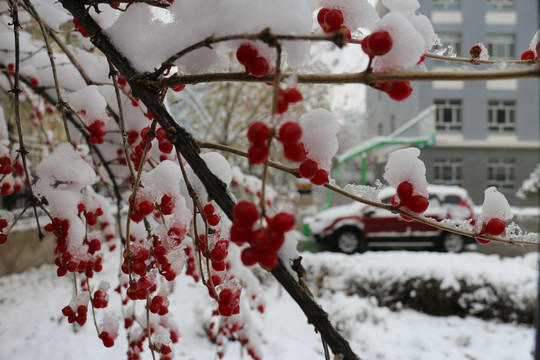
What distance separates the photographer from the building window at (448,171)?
1630 cm

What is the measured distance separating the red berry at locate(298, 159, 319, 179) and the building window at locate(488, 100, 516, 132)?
60.5 feet

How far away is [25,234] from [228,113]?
3.46 metres

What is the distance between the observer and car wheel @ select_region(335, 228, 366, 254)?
840 centimetres

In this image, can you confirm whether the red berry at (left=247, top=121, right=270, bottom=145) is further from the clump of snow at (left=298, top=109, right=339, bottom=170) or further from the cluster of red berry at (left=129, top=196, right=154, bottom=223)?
the cluster of red berry at (left=129, top=196, right=154, bottom=223)

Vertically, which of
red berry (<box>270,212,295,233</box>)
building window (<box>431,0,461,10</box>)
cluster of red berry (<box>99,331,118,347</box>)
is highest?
building window (<box>431,0,461,10</box>)

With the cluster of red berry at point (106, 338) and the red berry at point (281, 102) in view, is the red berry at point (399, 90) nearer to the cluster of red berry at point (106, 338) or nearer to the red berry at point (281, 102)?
the red berry at point (281, 102)

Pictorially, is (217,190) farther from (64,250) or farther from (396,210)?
(64,250)

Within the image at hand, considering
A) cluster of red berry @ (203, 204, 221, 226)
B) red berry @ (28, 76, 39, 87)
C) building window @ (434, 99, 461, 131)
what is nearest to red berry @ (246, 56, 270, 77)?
cluster of red berry @ (203, 204, 221, 226)

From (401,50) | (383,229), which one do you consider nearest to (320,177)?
(401,50)

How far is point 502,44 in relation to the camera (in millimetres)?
16172

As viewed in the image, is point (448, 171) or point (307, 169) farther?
point (448, 171)

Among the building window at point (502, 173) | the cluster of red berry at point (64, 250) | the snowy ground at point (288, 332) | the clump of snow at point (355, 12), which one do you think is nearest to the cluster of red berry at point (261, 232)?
the clump of snow at point (355, 12)

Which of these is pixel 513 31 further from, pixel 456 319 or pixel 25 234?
pixel 25 234

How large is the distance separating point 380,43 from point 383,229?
8127 millimetres
